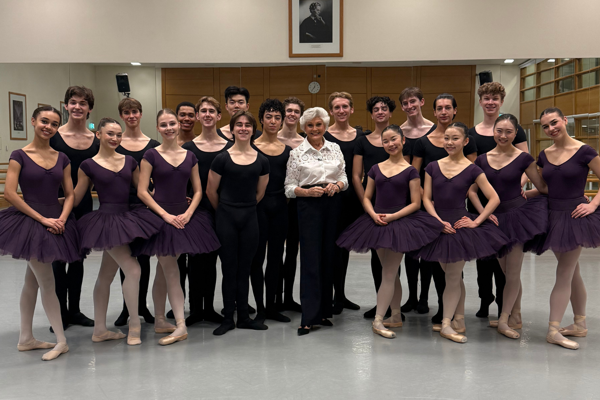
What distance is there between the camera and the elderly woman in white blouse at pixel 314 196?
365 cm

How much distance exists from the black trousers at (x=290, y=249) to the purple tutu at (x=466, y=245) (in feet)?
3.46

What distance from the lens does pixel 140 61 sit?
6.13 m

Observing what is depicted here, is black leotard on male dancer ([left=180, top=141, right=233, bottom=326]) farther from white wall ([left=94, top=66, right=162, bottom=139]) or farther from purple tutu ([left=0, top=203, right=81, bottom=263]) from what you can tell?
white wall ([left=94, top=66, right=162, bottom=139])

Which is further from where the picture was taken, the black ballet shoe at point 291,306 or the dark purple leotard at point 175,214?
the black ballet shoe at point 291,306

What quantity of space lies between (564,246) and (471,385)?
1.16 metres

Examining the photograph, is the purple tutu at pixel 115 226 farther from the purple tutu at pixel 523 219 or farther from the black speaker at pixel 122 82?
the black speaker at pixel 122 82

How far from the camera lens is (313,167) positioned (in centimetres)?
363

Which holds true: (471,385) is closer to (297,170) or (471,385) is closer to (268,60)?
(297,170)

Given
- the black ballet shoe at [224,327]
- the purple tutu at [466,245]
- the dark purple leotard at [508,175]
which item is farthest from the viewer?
the black ballet shoe at [224,327]

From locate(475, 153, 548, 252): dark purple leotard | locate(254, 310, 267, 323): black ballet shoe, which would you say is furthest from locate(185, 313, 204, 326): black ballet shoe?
locate(475, 153, 548, 252): dark purple leotard

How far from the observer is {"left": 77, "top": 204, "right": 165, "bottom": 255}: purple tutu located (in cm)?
326

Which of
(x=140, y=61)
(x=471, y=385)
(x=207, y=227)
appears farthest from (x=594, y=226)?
(x=140, y=61)

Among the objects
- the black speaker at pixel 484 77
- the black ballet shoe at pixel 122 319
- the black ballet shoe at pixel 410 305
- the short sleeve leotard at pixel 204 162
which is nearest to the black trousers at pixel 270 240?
the short sleeve leotard at pixel 204 162

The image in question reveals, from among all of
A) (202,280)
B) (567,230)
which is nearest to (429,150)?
(567,230)
